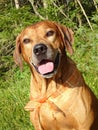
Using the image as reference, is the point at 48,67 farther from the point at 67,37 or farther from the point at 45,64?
the point at 67,37

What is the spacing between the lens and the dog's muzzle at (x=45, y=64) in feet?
17.9

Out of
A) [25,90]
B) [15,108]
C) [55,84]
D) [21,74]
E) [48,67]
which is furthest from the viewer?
[21,74]

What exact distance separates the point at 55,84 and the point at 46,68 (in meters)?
0.28

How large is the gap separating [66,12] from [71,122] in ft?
19.1

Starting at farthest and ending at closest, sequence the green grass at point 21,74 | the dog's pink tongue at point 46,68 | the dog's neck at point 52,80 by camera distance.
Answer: the green grass at point 21,74 < the dog's neck at point 52,80 < the dog's pink tongue at point 46,68

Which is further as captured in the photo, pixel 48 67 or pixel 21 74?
pixel 21 74

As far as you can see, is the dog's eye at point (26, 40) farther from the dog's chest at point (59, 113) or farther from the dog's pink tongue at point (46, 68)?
the dog's chest at point (59, 113)

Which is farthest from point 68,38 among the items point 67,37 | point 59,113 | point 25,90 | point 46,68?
point 25,90

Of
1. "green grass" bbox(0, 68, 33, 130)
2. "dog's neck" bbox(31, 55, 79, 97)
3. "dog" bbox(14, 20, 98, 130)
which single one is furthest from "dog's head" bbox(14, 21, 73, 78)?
"green grass" bbox(0, 68, 33, 130)

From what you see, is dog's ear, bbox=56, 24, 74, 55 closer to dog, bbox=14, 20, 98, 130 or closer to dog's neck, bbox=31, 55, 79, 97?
dog, bbox=14, 20, 98, 130

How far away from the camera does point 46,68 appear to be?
546 cm

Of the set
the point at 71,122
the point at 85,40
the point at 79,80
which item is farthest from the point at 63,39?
the point at 85,40

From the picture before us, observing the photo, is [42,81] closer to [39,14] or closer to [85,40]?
[85,40]

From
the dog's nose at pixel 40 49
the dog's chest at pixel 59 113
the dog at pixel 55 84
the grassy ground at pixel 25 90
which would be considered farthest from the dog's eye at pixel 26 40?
the grassy ground at pixel 25 90
